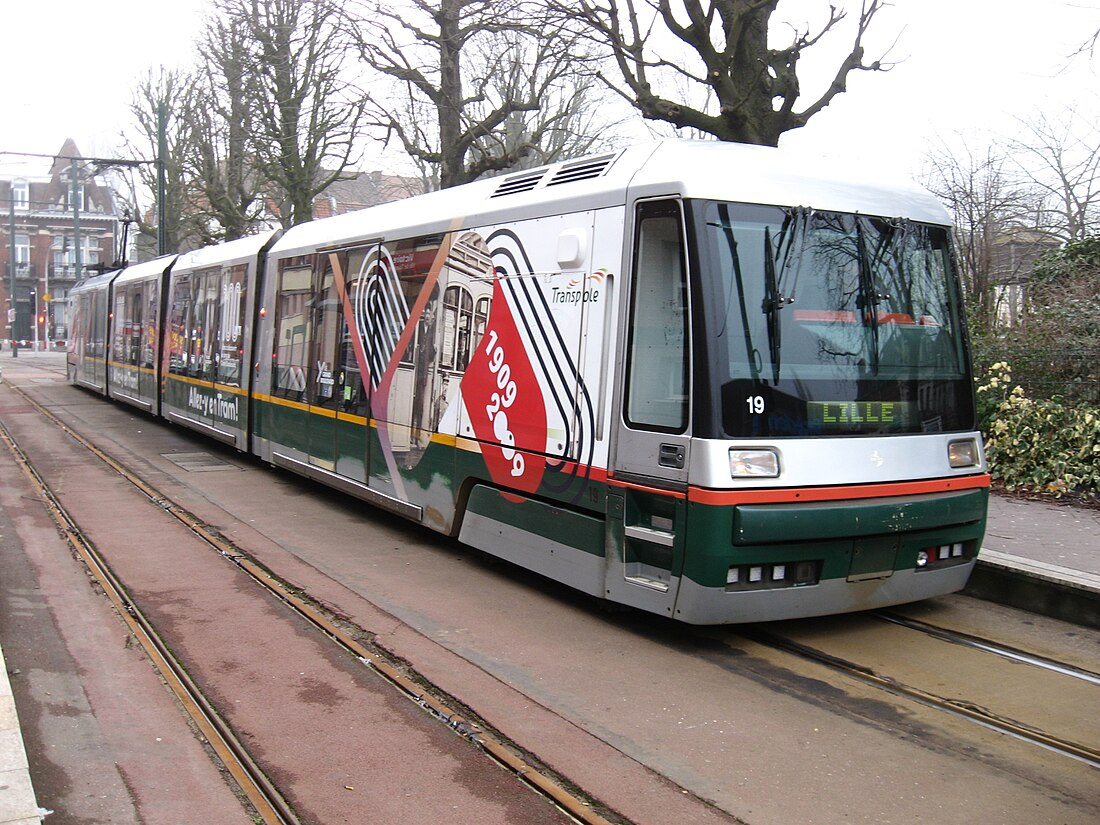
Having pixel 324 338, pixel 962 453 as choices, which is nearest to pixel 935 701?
pixel 962 453

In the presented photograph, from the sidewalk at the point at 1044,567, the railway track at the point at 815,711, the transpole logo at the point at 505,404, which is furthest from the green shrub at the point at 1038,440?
the transpole logo at the point at 505,404

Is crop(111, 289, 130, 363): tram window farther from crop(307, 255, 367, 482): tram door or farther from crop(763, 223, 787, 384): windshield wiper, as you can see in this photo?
crop(763, 223, 787, 384): windshield wiper

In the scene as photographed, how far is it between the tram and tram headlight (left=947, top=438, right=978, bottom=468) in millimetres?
21

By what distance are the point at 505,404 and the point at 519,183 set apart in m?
1.71

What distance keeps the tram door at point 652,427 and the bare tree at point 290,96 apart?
14430mm

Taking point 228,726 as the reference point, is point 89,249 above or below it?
above

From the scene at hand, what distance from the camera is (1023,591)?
726cm

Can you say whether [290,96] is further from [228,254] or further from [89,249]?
[89,249]

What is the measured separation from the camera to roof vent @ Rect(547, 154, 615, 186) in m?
6.73

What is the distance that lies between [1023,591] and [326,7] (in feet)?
44.9

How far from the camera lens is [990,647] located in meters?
6.33

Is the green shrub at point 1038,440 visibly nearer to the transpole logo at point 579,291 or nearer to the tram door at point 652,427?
the tram door at point 652,427

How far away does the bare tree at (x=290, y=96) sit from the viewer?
21.0 metres

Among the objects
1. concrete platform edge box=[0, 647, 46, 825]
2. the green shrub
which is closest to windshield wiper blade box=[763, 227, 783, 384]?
concrete platform edge box=[0, 647, 46, 825]
